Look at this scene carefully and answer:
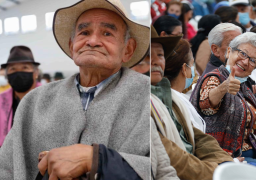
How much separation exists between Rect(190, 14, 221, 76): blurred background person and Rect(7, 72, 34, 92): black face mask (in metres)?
1.65

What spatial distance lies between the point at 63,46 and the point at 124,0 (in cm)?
48

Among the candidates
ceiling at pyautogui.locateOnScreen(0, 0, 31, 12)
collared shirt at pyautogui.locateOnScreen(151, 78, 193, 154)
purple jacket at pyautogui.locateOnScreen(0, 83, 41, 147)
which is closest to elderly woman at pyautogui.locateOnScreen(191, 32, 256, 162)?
collared shirt at pyautogui.locateOnScreen(151, 78, 193, 154)

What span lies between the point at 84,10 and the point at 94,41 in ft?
0.73

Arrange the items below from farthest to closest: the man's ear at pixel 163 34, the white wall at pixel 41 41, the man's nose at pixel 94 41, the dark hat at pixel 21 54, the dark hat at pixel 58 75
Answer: the dark hat at pixel 21 54
the dark hat at pixel 58 75
the white wall at pixel 41 41
the man's nose at pixel 94 41
the man's ear at pixel 163 34

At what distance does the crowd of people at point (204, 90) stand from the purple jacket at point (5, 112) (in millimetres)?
1617

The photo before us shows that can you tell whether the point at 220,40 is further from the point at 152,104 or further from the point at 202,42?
the point at 152,104

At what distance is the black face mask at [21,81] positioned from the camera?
9.12 ft

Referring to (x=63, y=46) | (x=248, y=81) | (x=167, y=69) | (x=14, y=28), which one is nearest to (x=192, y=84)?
(x=167, y=69)

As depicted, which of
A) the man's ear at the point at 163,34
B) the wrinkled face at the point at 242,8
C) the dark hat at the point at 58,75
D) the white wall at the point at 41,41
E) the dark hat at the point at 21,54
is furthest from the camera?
the dark hat at the point at 21,54

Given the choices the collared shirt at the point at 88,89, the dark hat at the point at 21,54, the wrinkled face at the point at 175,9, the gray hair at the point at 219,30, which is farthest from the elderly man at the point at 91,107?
the dark hat at the point at 21,54

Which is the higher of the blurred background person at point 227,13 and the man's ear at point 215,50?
the blurred background person at point 227,13

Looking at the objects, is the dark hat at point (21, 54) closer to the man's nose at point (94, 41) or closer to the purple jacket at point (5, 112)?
the purple jacket at point (5, 112)

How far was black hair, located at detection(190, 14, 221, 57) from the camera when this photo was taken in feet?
5.10

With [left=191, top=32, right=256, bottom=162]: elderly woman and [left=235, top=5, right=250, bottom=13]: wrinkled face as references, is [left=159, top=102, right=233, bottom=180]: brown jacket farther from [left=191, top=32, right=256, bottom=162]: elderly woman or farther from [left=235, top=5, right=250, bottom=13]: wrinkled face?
[left=235, top=5, right=250, bottom=13]: wrinkled face
